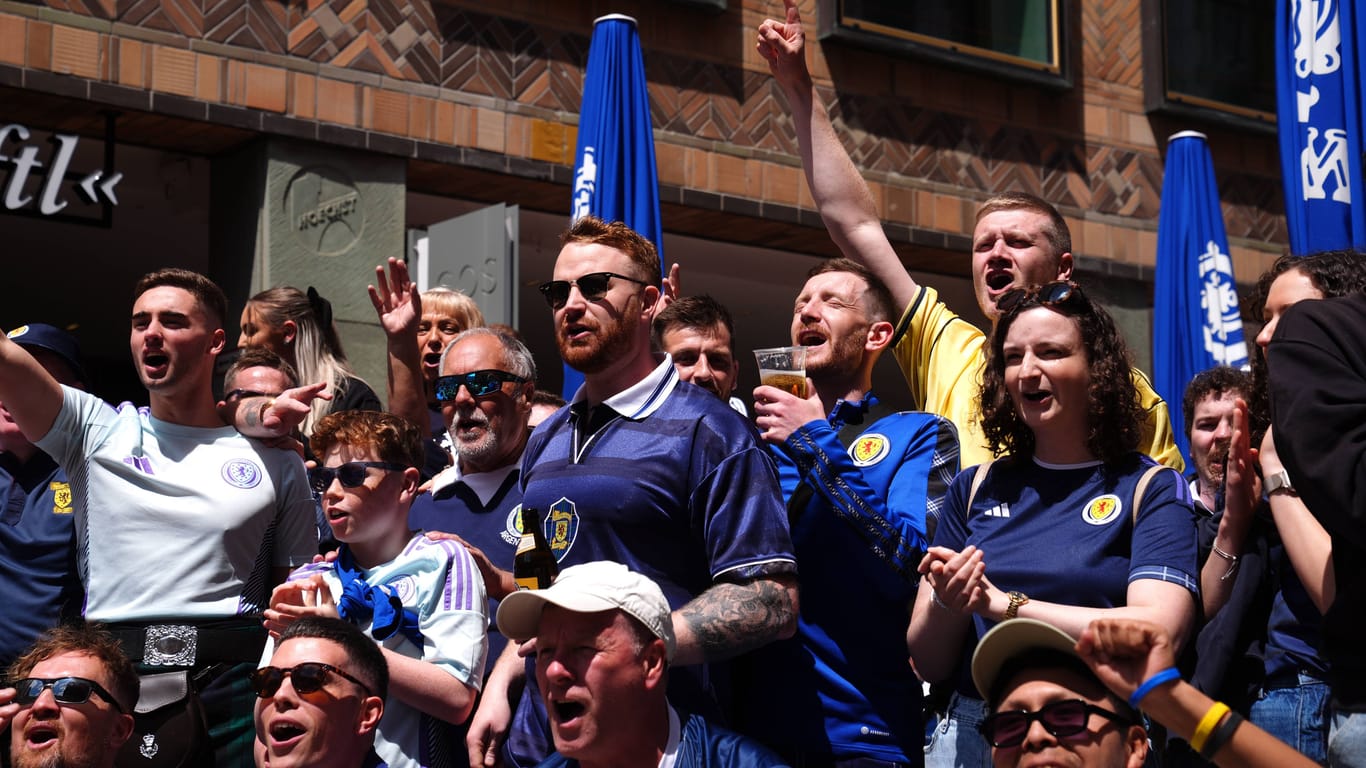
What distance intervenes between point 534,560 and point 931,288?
1.91 meters

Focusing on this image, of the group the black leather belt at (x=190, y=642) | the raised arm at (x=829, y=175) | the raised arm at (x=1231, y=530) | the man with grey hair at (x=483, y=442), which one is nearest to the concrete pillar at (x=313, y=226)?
the man with grey hair at (x=483, y=442)

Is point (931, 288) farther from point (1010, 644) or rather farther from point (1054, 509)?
point (1010, 644)

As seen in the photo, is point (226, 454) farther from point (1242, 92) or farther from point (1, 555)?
point (1242, 92)

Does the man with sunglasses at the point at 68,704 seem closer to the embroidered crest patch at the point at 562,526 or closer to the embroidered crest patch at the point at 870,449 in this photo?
the embroidered crest patch at the point at 562,526

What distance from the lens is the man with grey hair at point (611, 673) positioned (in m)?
3.65

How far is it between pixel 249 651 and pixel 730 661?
1.68m

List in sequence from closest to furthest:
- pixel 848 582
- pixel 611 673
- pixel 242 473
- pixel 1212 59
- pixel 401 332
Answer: pixel 611 673 < pixel 848 582 < pixel 242 473 < pixel 401 332 < pixel 1212 59

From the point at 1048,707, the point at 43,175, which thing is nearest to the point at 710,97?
the point at 43,175

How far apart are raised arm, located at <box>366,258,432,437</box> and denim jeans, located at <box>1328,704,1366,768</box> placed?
4013 mm

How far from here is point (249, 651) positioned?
17.0 feet

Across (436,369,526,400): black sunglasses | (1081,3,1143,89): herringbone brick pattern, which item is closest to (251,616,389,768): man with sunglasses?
(436,369,526,400): black sunglasses

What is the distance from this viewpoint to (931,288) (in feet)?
17.9

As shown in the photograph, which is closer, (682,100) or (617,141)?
(617,141)

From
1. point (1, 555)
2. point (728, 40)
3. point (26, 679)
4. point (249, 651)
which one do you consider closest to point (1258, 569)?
point (249, 651)
